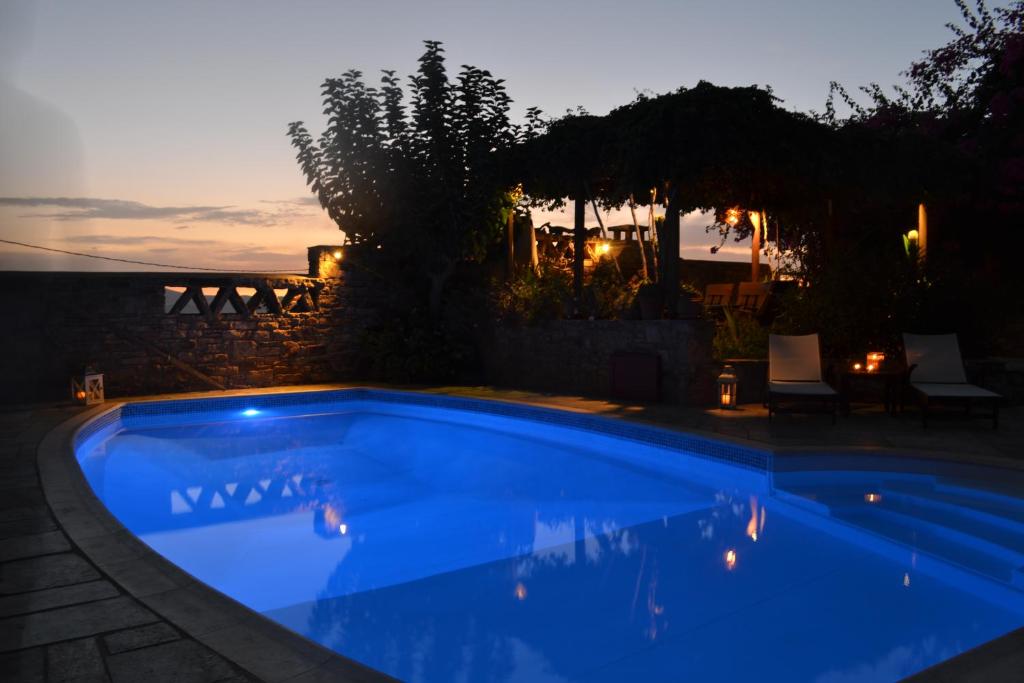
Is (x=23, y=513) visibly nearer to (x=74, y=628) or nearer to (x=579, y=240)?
(x=74, y=628)

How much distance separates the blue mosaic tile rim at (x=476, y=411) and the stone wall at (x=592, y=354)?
5.17ft

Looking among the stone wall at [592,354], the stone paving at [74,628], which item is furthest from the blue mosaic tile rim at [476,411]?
the stone paving at [74,628]

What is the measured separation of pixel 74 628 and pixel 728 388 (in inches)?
303

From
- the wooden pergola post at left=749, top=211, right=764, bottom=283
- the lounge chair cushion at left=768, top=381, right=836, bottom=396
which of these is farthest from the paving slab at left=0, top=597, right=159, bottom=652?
the wooden pergola post at left=749, top=211, right=764, bottom=283

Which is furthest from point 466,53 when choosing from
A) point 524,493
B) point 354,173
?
point 524,493

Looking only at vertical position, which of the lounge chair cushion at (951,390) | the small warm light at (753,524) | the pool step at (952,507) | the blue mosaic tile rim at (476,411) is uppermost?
the lounge chair cushion at (951,390)

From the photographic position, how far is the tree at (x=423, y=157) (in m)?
12.5

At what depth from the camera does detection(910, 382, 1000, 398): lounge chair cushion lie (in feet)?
24.7

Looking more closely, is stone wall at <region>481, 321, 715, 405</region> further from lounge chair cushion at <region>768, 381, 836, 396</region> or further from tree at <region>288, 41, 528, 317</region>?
tree at <region>288, 41, 528, 317</region>

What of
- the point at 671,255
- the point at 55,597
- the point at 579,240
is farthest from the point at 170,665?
the point at 579,240

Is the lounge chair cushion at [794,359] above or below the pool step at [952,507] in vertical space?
above

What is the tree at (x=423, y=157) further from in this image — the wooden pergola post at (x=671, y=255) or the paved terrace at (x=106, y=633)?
the paved terrace at (x=106, y=633)

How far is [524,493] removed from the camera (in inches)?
265

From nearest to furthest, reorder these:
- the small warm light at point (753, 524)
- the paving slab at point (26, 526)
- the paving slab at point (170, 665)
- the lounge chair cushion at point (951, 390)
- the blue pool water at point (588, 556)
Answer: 1. the paving slab at point (170, 665)
2. the blue pool water at point (588, 556)
3. the paving slab at point (26, 526)
4. the small warm light at point (753, 524)
5. the lounge chair cushion at point (951, 390)
